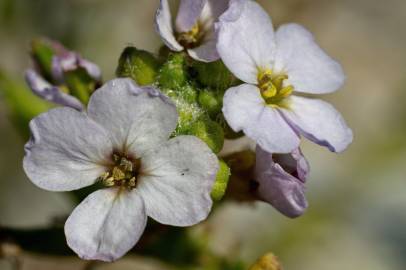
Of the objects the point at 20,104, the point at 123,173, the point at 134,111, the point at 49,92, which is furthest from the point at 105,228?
the point at 20,104

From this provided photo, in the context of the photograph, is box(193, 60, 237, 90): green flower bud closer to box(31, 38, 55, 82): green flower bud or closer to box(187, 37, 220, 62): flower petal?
box(187, 37, 220, 62): flower petal

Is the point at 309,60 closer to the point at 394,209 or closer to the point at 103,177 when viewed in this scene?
the point at 103,177

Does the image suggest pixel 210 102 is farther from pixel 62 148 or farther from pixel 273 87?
pixel 62 148

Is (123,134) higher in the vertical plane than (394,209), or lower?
higher

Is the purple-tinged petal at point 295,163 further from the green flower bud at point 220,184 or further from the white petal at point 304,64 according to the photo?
the white petal at point 304,64

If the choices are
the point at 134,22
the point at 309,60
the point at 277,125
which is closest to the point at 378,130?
the point at 134,22

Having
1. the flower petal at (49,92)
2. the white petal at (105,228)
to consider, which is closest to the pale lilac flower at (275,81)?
the white petal at (105,228)
